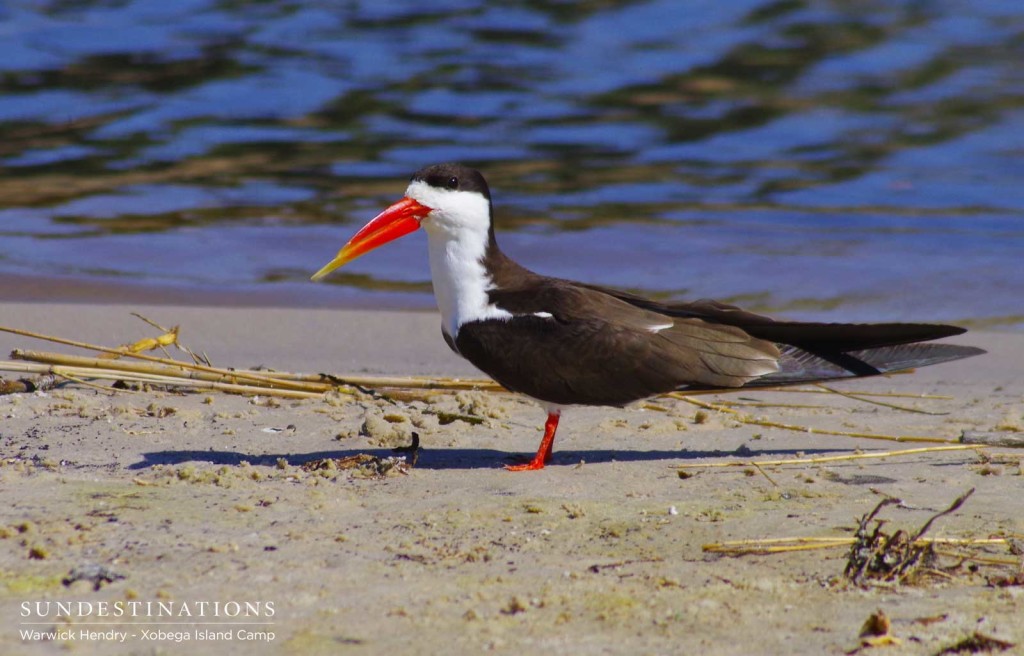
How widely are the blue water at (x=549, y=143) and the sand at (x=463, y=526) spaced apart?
2.73m

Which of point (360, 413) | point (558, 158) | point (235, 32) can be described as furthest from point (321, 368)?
point (235, 32)

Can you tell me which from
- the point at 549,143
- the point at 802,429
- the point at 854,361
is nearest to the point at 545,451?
the point at 802,429

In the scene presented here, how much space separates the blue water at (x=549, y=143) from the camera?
7.69 meters

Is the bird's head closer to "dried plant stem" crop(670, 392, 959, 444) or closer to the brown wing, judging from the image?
the brown wing

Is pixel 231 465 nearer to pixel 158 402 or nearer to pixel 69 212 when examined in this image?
pixel 158 402

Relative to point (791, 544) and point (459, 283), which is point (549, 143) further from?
point (791, 544)

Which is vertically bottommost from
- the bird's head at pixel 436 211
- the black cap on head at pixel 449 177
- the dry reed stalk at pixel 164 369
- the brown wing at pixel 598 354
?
the dry reed stalk at pixel 164 369

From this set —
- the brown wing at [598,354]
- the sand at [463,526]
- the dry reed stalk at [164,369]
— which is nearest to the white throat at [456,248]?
the brown wing at [598,354]

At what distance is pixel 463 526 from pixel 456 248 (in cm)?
137

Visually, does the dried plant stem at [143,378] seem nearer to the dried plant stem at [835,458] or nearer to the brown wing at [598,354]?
the brown wing at [598,354]

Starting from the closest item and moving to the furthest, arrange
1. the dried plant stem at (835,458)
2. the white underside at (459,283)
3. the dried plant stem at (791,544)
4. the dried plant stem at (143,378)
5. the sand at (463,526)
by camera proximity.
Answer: the sand at (463,526) < the dried plant stem at (791,544) < the dried plant stem at (835,458) < the white underside at (459,283) < the dried plant stem at (143,378)

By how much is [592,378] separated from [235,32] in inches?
454

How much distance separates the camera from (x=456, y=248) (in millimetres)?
4277

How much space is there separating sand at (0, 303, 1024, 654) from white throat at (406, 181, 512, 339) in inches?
16.2
